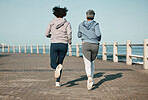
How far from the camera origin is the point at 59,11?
5.02m

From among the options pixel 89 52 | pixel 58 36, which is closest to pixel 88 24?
pixel 89 52

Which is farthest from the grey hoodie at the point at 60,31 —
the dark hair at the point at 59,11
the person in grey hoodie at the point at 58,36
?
the dark hair at the point at 59,11

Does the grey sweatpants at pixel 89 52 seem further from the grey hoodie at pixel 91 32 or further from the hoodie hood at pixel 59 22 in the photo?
the hoodie hood at pixel 59 22

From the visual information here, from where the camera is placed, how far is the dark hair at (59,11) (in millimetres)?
5017

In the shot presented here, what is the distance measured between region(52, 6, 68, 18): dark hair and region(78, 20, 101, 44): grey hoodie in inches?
24.6

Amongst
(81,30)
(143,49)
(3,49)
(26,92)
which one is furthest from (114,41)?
(3,49)

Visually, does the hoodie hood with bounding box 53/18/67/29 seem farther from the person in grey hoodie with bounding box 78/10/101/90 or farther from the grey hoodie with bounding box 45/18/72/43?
the person in grey hoodie with bounding box 78/10/101/90

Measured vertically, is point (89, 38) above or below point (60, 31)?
below

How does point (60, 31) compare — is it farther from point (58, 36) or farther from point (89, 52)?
point (89, 52)

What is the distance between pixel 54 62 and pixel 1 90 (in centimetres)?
146

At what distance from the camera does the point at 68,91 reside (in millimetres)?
4684

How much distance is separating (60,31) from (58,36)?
136 millimetres

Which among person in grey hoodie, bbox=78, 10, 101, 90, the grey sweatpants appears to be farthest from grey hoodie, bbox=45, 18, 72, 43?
the grey sweatpants

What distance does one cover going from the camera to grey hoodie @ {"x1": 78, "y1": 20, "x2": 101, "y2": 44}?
472 cm
